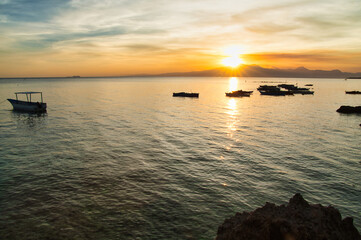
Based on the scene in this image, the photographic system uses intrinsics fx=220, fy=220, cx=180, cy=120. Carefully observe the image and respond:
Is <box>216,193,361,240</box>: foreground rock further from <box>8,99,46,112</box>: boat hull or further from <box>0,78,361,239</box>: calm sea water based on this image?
<box>8,99,46,112</box>: boat hull

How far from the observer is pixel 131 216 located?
1544cm

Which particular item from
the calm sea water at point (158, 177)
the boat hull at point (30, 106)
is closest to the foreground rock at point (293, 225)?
the calm sea water at point (158, 177)

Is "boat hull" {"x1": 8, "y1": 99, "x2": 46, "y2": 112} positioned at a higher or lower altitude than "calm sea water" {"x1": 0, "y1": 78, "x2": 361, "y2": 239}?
higher

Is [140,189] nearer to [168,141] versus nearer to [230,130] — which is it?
[168,141]

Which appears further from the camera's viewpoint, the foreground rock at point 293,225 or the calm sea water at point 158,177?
the calm sea water at point 158,177

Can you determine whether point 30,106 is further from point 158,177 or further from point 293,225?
point 293,225

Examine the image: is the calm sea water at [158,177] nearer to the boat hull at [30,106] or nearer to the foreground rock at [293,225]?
the foreground rock at [293,225]

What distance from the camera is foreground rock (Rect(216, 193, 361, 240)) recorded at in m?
8.64

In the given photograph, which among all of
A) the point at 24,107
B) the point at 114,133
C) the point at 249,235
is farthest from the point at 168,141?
the point at 24,107

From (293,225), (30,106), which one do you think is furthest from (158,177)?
(30,106)

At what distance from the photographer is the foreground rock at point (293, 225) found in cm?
864

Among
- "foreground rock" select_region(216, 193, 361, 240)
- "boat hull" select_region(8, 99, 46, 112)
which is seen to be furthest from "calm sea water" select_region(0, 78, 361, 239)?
"boat hull" select_region(8, 99, 46, 112)

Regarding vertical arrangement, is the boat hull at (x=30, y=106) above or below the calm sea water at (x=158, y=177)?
above

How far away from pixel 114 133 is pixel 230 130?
2133 centimetres
